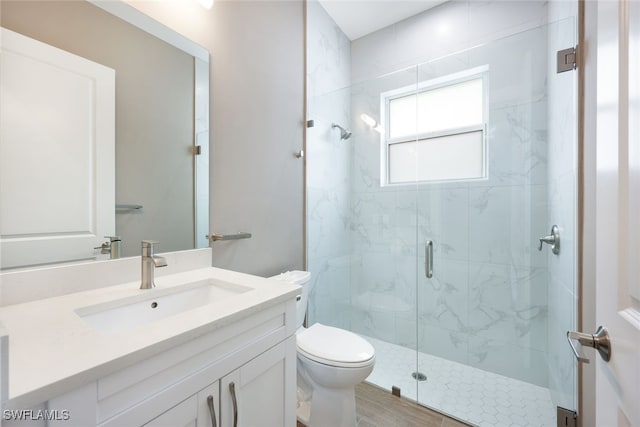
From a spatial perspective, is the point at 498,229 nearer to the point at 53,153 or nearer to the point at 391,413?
the point at 391,413

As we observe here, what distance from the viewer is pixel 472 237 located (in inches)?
74.1

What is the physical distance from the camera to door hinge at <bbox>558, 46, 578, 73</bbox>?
1.29m

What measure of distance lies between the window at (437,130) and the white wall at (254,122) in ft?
2.55

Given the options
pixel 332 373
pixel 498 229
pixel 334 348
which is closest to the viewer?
pixel 332 373

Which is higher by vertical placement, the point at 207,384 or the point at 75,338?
the point at 75,338

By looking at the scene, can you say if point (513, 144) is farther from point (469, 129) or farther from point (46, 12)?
point (46, 12)

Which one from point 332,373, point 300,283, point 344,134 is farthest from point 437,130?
point 332,373

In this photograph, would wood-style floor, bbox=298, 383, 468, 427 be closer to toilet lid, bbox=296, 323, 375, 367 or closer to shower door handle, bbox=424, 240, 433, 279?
toilet lid, bbox=296, 323, 375, 367

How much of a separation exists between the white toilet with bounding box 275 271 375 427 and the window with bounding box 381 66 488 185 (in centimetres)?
132

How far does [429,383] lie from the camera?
1.75 meters

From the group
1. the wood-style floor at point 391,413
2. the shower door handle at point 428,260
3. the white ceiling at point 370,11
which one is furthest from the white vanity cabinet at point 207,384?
the white ceiling at point 370,11

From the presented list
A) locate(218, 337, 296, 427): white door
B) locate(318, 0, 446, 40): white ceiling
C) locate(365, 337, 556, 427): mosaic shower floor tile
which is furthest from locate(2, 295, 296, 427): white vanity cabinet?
locate(318, 0, 446, 40): white ceiling

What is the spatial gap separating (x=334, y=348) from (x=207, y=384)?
82cm

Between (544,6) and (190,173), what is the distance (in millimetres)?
2470
